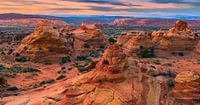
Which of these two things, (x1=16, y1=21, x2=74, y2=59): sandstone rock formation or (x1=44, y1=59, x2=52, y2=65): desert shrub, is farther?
(x1=16, y1=21, x2=74, y2=59): sandstone rock formation

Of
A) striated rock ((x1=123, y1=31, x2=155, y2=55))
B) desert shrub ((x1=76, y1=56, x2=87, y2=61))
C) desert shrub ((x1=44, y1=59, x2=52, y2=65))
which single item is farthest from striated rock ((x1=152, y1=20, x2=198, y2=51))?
desert shrub ((x1=44, y1=59, x2=52, y2=65))

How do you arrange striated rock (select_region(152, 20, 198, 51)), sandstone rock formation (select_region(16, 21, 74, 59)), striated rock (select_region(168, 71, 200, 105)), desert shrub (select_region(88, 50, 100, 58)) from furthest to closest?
1. desert shrub (select_region(88, 50, 100, 58))
2. striated rock (select_region(152, 20, 198, 51))
3. sandstone rock formation (select_region(16, 21, 74, 59))
4. striated rock (select_region(168, 71, 200, 105))

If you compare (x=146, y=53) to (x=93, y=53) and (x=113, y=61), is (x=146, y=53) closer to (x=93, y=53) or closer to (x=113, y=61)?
(x=93, y=53)

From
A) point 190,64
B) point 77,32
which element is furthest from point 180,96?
point 77,32

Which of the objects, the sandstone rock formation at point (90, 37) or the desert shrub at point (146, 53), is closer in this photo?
the desert shrub at point (146, 53)

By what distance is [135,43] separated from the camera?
49.0 metres

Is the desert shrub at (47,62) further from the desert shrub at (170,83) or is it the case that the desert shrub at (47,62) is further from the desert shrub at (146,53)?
the desert shrub at (170,83)

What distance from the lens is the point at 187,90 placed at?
19.2 meters

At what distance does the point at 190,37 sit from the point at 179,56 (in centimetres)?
294

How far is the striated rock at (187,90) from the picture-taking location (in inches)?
744

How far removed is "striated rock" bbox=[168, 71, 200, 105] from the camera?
62.0 ft

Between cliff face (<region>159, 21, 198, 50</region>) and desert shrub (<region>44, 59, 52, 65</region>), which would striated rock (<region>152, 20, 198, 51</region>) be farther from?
desert shrub (<region>44, 59, 52, 65</region>)

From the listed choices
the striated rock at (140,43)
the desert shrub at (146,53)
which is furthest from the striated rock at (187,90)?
the striated rock at (140,43)

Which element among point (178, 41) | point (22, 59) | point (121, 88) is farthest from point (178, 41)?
point (121, 88)
